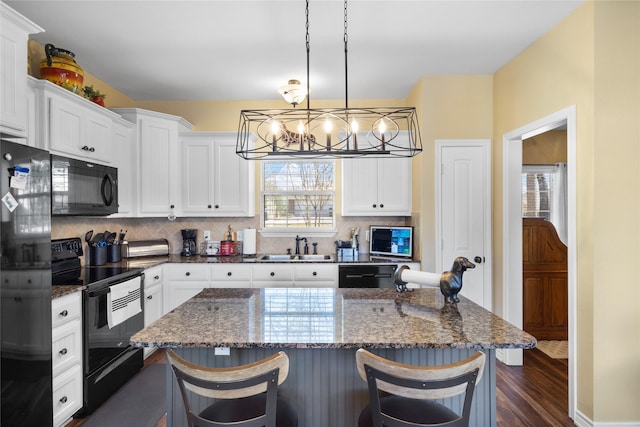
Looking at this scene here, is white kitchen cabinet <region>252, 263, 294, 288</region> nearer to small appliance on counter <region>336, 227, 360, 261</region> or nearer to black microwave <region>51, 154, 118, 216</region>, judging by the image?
small appliance on counter <region>336, 227, 360, 261</region>

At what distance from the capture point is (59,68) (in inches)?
104

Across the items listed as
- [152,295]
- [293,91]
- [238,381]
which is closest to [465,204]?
[293,91]

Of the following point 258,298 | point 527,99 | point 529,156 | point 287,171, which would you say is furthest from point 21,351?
point 529,156

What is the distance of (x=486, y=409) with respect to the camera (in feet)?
5.32

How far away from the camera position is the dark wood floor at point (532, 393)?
2381 millimetres

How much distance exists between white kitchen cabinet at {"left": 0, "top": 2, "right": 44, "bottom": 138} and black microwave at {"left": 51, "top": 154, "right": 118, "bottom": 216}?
1.41ft

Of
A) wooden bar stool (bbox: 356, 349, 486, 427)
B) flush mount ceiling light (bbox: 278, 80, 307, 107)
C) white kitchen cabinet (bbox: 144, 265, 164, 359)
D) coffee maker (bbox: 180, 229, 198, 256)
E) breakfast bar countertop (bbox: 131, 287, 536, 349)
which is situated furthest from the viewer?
coffee maker (bbox: 180, 229, 198, 256)

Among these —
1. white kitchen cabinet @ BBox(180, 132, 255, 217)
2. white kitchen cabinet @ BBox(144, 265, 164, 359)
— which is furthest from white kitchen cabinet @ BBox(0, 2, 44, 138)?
white kitchen cabinet @ BBox(180, 132, 255, 217)

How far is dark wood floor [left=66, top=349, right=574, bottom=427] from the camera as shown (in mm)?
2381

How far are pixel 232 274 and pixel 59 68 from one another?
2302mm

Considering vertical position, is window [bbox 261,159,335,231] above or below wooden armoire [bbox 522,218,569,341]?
above

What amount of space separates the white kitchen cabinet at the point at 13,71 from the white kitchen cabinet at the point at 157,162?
1526mm

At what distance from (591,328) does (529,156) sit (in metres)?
2.28

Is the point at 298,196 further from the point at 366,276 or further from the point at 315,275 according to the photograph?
the point at 366,276
